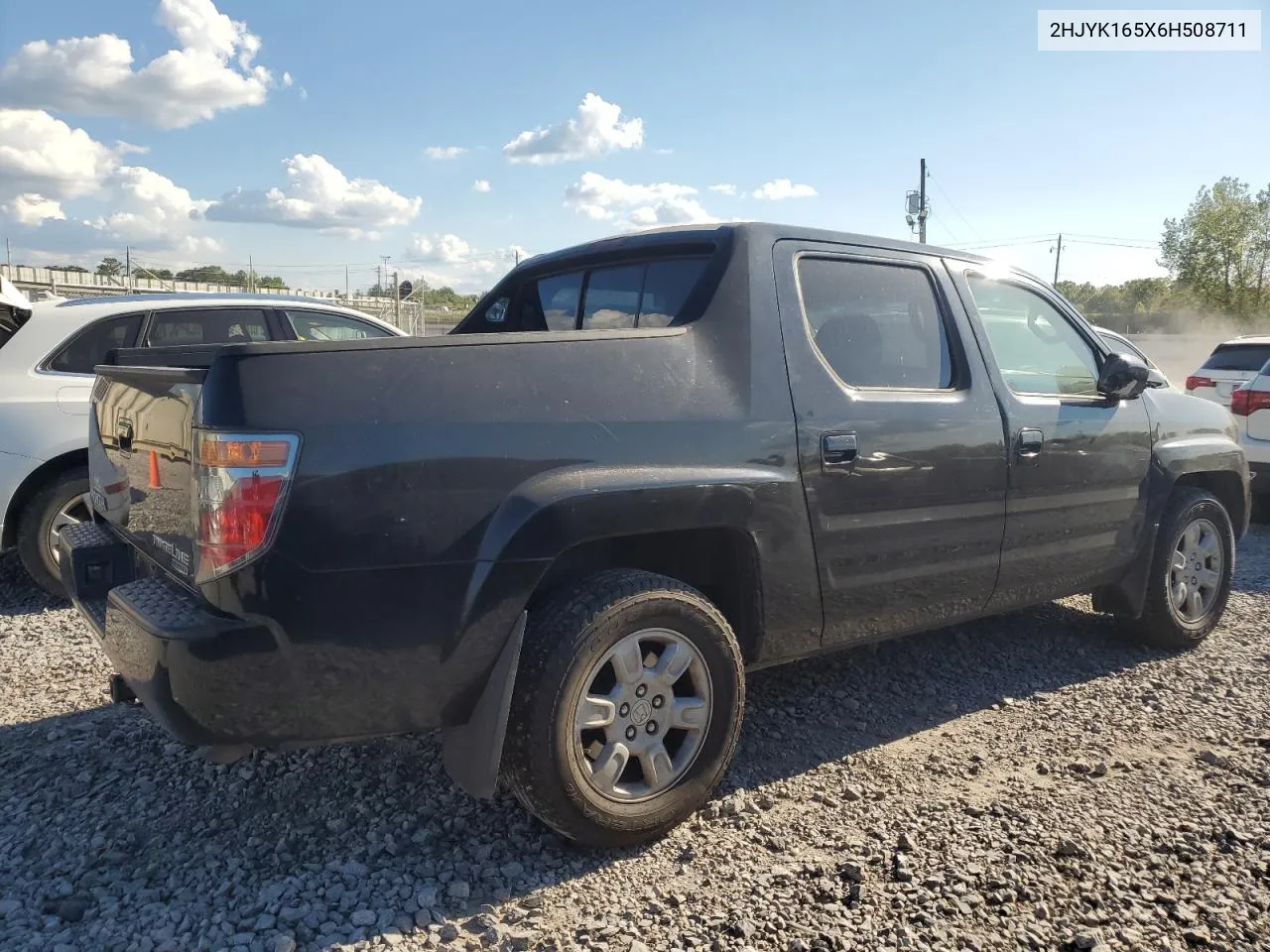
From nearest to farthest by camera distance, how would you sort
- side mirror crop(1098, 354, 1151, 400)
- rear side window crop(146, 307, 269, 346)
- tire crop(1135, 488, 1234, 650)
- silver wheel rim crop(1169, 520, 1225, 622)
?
side mirror crop(1098, 354, 1151, 400)
tire crop(1135, 488, 1234, 650)
silver wheel rim crop(1169, 520, 1225, 622)
rear side window crop(146, 307, 269, 346)

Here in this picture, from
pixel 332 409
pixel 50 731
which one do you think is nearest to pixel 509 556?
pixel 332 409

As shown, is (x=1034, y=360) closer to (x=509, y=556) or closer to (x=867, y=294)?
(x=867, y=294)

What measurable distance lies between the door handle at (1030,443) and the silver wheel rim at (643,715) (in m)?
1.73

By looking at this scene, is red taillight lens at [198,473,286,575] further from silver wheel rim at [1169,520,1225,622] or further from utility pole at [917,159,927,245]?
utility pole at [917,159,927,245]

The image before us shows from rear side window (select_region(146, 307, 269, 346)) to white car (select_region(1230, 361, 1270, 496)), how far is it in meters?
7.75

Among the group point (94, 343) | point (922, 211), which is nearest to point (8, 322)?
Result: point (94, 343)

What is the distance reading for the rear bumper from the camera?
2.23 meters

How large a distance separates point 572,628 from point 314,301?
16.1ft

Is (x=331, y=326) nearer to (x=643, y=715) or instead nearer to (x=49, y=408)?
(x=49, y=408)

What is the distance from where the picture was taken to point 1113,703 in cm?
395

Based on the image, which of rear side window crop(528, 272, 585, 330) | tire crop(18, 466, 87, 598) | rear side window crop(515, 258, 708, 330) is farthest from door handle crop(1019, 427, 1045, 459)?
tire crop(18, 466, 87, 598)

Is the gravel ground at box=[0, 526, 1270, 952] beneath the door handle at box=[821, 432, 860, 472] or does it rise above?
beneath

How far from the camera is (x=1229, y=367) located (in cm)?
1020

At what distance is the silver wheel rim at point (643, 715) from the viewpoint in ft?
8.70
